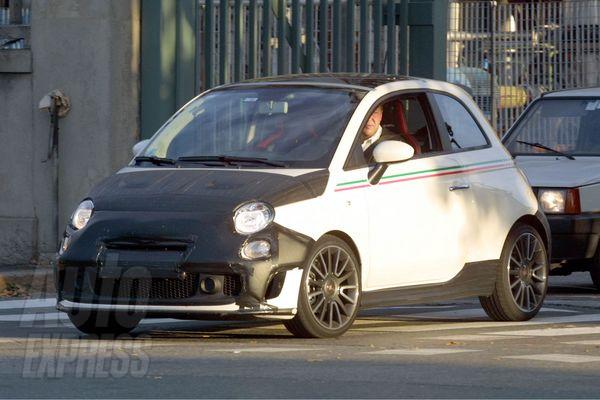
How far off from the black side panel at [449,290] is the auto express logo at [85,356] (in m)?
1.59

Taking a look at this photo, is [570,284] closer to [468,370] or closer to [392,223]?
[392,223]

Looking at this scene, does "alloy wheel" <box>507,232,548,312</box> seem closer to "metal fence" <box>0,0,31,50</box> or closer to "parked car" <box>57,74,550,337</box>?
"parked car" <box>57,74,550,337</box>

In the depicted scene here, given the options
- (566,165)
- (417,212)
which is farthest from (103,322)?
(566,165)

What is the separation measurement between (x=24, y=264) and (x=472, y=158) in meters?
6.24

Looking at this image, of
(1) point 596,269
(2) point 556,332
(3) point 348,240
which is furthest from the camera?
(1) point 596,269

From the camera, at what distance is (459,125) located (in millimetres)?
12141

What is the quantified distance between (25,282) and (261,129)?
15.6 feet

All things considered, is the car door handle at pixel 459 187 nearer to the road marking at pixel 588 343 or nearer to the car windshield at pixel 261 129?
the car windshield at pixel 261 129

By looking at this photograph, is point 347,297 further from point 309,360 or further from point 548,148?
point 548,148

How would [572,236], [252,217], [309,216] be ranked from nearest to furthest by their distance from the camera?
[252,217], [309,216], [572,236]

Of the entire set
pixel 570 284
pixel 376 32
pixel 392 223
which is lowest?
pixel 570 284

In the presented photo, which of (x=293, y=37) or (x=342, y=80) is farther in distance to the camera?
(x=293, y=37)

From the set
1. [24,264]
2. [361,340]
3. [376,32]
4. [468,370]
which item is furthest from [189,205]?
[376,32]

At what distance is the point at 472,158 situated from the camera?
1199cm
